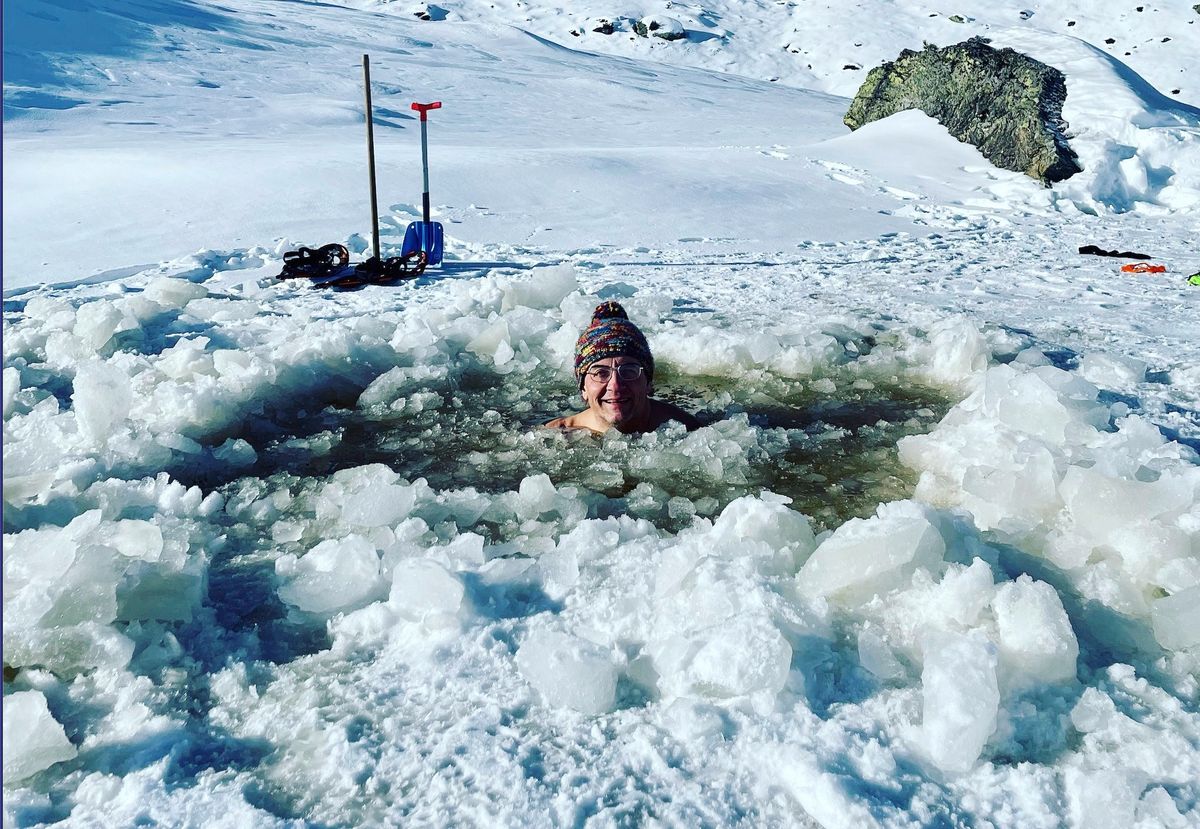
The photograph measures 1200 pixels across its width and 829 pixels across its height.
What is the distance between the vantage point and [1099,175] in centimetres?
1011

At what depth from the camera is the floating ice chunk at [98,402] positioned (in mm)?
3543

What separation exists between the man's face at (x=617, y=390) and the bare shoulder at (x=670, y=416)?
9 cm

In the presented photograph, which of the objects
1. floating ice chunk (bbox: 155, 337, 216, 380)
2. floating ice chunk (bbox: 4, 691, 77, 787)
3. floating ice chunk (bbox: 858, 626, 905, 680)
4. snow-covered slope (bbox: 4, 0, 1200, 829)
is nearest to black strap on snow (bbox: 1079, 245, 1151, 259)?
snow-covered slope (bbox: 4, 0, 1200, 829)

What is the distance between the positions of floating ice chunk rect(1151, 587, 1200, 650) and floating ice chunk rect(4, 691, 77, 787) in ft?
8.43

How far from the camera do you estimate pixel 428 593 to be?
7.87 ft

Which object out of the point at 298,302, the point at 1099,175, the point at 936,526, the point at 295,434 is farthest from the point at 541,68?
the point at 936,526

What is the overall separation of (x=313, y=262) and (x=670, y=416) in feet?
10.5

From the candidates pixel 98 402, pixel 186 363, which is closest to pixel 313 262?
pixel 186 363

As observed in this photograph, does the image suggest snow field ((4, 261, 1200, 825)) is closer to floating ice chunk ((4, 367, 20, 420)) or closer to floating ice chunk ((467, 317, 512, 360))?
floating ice chunk ((4, 367, 20, 420))

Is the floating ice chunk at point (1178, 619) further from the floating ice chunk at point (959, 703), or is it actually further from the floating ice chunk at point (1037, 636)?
the floating ice chunk at point (959, 703)

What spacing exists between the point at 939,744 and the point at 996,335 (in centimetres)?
350

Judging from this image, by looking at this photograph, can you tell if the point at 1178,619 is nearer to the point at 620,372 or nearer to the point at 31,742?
the point at 620,372

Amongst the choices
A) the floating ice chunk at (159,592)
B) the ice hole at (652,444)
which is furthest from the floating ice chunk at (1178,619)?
the floating ice chunk at (159,592)

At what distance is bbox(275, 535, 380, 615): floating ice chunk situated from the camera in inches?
98.0
